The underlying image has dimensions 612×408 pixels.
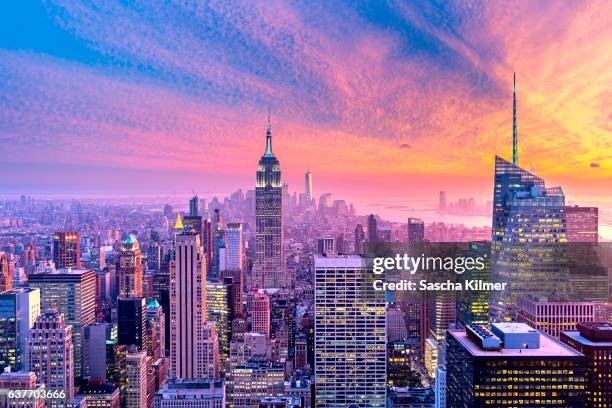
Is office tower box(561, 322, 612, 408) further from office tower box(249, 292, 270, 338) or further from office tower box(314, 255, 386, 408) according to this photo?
office tower box(249, 292, 270, 338)

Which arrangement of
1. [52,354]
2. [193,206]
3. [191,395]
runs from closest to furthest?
[52,354], [191,395], [193,206]

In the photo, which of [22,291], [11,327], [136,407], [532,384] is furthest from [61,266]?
[532,384]

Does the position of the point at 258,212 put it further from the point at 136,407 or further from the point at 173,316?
the point at 136,407

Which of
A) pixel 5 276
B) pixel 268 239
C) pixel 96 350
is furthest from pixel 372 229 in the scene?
pixel 268 239

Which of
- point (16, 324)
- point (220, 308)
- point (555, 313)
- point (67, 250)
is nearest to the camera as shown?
point (555, 313)

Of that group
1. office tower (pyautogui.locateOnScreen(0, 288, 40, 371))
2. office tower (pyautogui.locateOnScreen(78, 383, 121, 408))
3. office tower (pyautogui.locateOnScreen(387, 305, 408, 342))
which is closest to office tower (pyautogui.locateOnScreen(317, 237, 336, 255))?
office tower (pyautogui.locateOnScreen(387, 305, 408, 342))

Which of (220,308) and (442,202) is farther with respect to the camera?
(220,308)

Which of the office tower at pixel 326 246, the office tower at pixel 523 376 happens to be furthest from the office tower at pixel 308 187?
the office tower at pixel 523 376

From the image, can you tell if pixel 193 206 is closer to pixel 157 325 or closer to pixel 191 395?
pixel 157 325
